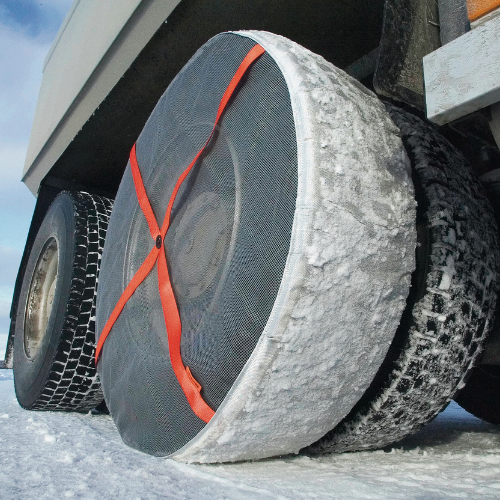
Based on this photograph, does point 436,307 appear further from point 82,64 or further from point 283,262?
point 82,64

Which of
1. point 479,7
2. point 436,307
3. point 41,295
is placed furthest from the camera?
point 41,295

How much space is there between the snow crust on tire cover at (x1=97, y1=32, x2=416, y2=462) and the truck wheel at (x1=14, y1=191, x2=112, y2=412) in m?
0.70

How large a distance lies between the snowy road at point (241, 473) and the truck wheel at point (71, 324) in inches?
16.5

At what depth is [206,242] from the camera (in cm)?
113

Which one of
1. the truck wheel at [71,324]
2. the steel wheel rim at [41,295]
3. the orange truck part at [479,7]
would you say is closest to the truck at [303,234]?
the orange truck part at [479,7]

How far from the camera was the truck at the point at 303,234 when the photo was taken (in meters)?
0.86

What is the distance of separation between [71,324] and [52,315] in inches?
4.6

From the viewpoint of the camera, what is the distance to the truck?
2.82 ft

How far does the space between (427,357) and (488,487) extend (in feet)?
0.84

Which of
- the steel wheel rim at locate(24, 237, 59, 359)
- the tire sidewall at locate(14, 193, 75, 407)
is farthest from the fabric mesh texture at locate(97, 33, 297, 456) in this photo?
the steel wheel rim at locate(24, 237, 59, 359)

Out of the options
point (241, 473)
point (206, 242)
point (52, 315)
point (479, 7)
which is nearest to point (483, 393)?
point (241, 473)

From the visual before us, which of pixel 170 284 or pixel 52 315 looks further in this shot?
pixel 52 315

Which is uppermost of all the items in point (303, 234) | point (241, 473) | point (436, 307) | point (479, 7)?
point (479, 7)

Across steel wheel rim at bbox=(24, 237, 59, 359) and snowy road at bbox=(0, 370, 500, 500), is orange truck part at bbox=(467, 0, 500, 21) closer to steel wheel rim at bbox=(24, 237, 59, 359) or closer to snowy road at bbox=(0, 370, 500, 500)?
snowy road at bbox=(0, 370, 500, 500)
